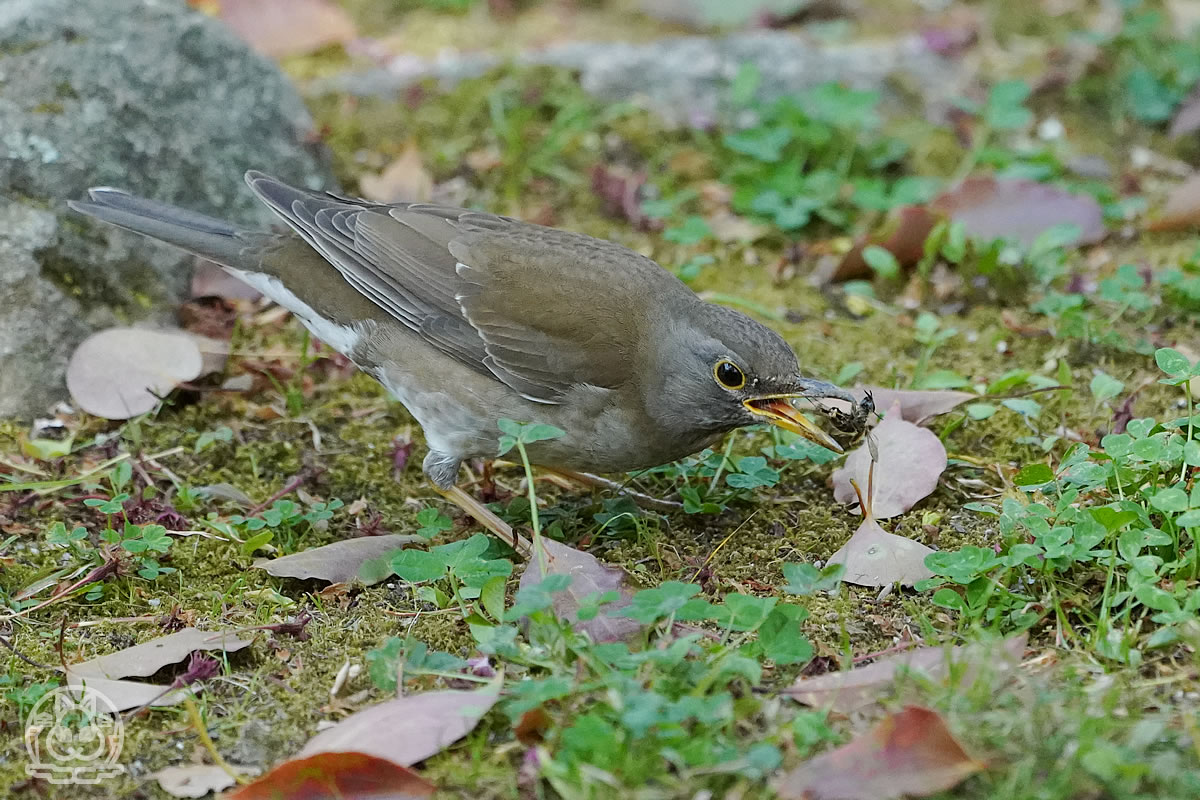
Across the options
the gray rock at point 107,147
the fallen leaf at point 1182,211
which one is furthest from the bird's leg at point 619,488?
the fallen leaf at point 1182,211

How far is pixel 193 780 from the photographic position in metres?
3.61

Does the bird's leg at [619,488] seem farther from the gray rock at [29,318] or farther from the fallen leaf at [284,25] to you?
the fallen leaf at [284,25]

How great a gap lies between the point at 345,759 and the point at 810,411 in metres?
2.27

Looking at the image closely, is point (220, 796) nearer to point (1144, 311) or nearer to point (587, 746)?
point (587, 746)

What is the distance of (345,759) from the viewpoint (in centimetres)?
345

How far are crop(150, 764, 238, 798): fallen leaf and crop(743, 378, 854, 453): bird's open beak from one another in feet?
7.65

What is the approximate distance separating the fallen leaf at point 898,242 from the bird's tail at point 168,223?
121 inches

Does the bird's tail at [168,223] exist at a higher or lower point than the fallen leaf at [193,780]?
higher

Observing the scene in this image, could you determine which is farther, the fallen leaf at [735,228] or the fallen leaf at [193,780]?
the fallen leaf at [735,228]

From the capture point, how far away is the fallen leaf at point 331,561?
4.62m

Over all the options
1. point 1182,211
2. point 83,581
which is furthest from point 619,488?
point 1182,211

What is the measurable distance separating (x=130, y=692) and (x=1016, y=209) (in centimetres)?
508

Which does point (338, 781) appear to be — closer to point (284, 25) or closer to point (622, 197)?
point (622, 197)

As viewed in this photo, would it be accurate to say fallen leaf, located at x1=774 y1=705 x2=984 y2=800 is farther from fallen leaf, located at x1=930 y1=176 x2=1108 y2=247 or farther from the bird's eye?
fallen leaf, located at x1=930 y1=176 x2=1108 y2=247
